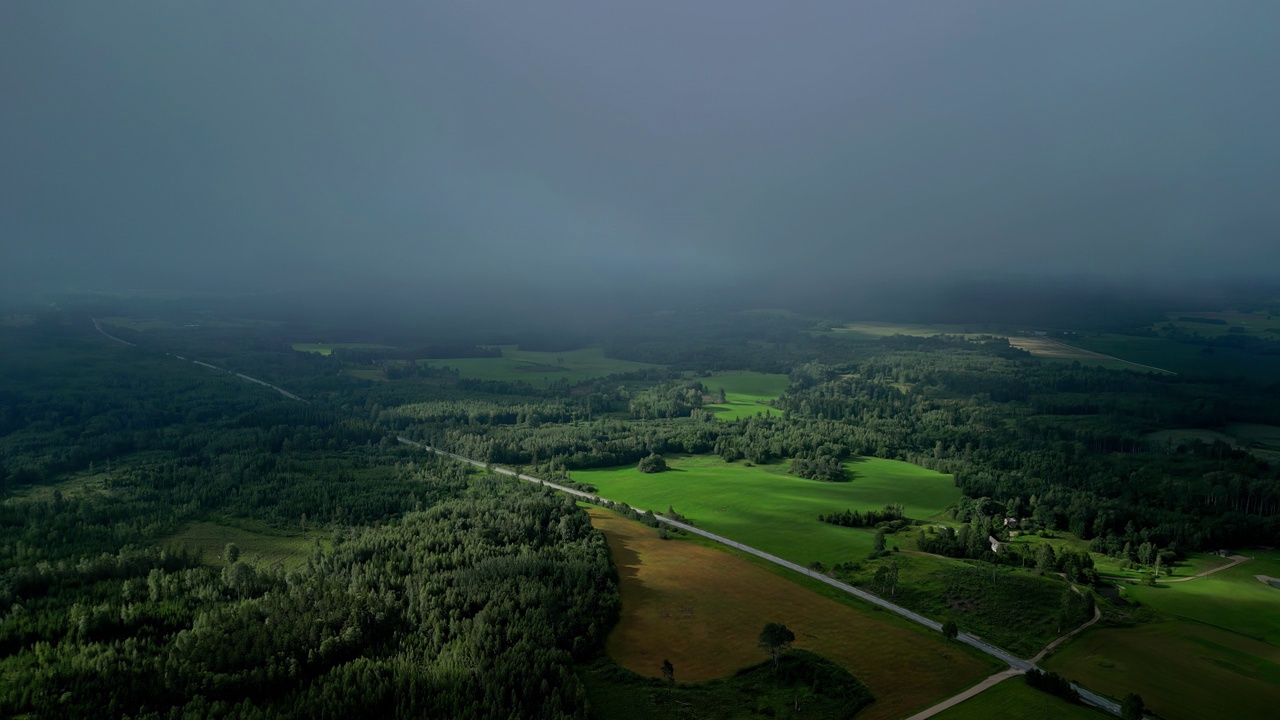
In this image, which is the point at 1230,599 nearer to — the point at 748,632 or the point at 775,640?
the point at 748,632

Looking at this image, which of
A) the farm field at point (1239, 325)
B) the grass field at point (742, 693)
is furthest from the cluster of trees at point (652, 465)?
the farm field at point (1239, 325)

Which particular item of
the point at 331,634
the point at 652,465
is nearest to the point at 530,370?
the point at 652,465

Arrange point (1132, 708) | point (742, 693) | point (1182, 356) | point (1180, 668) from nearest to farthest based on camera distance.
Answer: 1. point (1132, 708)
2. point (742, 693)
3. point (1180, 668)
4. point (1182, 356)

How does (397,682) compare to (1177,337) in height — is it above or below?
below

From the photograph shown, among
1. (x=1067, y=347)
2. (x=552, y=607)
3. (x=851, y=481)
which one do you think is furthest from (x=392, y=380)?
(x=1067, y=347)

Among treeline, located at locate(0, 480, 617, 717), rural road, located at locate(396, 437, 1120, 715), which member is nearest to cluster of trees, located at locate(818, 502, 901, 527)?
rural road, located at locate(396, 437, 1120, 715)

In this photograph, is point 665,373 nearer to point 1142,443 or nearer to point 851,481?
point 851,481
